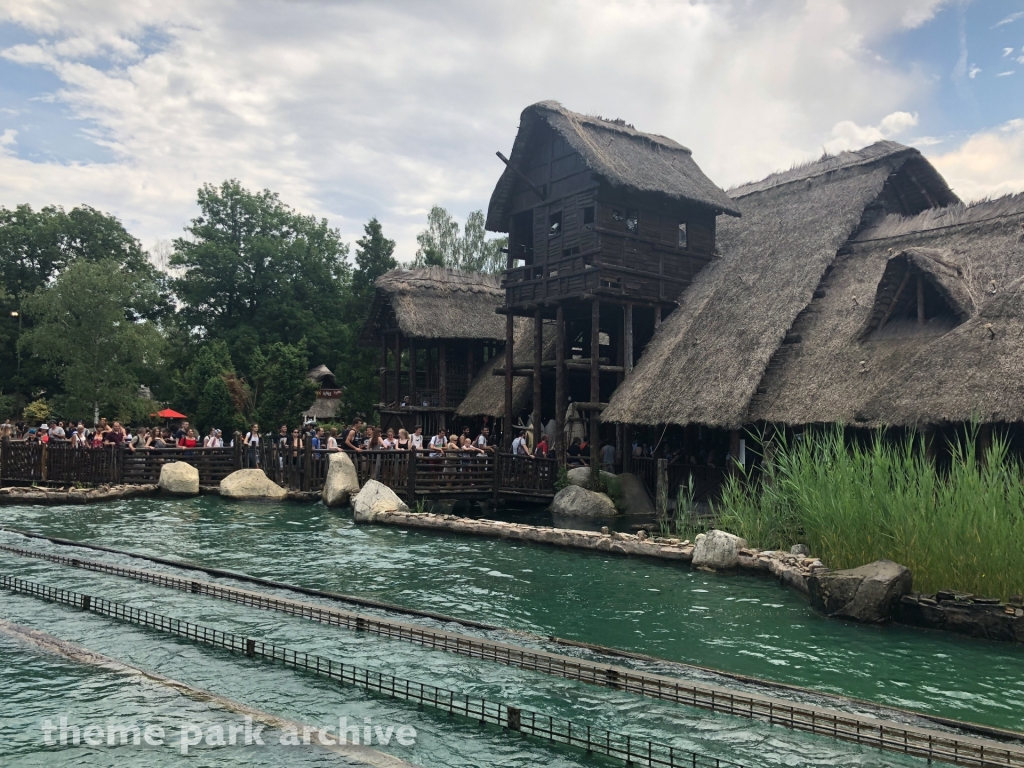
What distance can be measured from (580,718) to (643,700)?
62 centimetres

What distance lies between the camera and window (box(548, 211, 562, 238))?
→ 2483cm

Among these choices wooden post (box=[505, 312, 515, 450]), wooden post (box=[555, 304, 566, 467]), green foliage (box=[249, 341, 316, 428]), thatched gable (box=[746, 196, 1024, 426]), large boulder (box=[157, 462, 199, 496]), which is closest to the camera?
thatched gable (box=[746, 196, 1024, 426])

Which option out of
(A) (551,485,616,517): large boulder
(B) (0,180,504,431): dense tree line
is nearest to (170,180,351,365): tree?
(B) (0,180,504,431): dense tree line

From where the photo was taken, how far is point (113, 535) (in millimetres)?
16484

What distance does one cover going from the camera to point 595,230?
75.6 feet

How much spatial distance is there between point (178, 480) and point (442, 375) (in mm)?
11577

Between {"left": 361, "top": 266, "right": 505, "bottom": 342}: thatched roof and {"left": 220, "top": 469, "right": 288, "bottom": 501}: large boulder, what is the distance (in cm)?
991

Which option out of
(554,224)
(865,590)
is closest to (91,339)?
(554,224)

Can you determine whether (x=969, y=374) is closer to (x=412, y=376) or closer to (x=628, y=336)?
(x=628, y=336)

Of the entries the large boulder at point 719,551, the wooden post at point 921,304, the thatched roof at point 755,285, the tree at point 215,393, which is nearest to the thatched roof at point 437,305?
the tree at point 215,393

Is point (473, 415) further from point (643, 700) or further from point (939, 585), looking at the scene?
point (643, 700)

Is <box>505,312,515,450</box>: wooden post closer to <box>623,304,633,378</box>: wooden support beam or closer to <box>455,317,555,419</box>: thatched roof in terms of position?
<box>455,317,555,419</box>: thatched roof

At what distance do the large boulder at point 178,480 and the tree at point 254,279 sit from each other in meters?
26.6

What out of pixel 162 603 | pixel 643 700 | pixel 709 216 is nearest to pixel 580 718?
pixel 643 700
